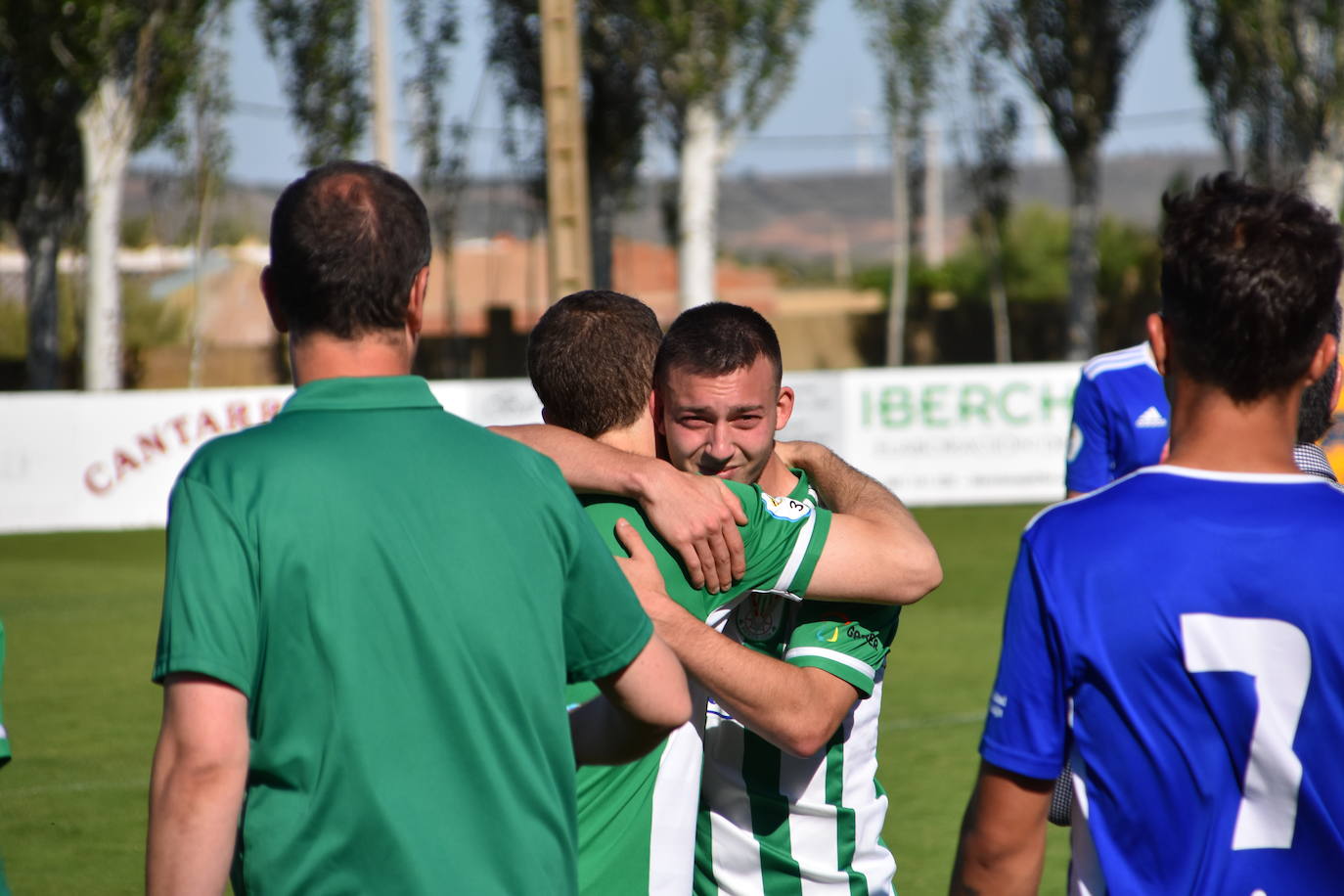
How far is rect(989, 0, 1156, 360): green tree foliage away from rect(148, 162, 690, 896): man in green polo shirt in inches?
1065

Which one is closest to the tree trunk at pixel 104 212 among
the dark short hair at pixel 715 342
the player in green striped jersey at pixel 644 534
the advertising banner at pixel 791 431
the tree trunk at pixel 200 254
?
the tree trunk at pixel 200 254

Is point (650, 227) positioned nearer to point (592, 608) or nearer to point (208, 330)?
point (208, 330)

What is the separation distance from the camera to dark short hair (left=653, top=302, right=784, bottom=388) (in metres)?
Result: 2.94

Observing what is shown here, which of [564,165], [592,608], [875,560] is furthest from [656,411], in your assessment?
[564,165]

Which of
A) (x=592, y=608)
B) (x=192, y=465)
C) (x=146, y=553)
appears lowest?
(x=146, y=553)

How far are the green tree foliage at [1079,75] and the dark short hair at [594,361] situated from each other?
26.3 metres

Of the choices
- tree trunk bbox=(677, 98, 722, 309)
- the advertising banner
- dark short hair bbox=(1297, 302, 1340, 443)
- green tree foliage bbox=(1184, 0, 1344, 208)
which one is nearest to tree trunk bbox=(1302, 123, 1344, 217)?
green tree foliage bbox=(1184, 0, 1344, 208)

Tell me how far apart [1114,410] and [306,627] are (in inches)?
136

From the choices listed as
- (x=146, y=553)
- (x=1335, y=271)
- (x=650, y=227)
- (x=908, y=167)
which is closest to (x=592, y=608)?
(x=1335, y=271)

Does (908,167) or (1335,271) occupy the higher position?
(908,167)

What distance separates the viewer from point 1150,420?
477 cm

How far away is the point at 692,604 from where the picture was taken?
2594 mm

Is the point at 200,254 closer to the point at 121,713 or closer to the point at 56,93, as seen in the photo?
the point at 56,93

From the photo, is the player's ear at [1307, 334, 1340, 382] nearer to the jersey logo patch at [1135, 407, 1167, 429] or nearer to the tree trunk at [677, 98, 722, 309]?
the jersey logo patch at [1135, 407, 1167, 429]
